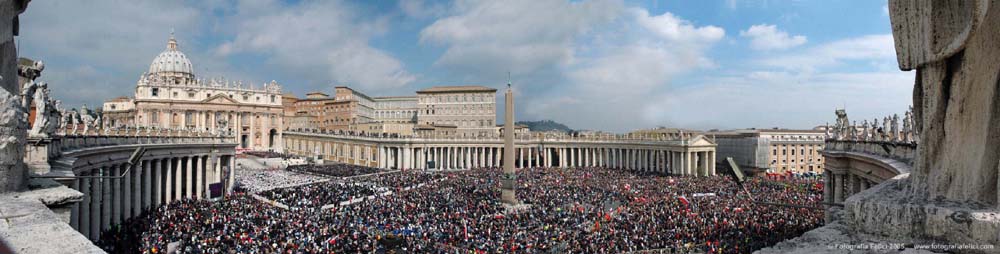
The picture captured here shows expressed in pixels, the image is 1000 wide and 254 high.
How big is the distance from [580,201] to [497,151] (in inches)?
2127

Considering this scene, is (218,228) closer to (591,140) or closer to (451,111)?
(591,140)

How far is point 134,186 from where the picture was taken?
28.7 meters

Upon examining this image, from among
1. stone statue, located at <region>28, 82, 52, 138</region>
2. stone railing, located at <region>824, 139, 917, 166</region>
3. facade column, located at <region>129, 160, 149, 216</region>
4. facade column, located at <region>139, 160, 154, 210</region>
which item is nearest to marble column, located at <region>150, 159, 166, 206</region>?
facade column, located at <region>139, 160, 154, 210</region>

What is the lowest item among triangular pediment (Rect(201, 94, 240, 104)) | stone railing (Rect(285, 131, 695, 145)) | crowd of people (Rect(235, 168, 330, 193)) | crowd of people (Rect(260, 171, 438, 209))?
crowd of people (Rect(235, 168, 330, 193))

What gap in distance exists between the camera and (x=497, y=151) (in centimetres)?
9075

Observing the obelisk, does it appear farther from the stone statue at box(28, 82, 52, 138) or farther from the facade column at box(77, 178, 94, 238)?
the stone statue at box(28, 82, 52, 138)

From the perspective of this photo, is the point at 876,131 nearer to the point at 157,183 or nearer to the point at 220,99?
the point at 157,183

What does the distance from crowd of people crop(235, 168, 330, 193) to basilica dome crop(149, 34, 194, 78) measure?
66588 mm

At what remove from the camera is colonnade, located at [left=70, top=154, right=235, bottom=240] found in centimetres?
2063

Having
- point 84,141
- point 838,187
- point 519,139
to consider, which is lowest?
point 838,187

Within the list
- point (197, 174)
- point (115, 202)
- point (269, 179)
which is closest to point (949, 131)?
point (115, 202)

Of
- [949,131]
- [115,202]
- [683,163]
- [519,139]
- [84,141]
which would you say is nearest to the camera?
[949,131]

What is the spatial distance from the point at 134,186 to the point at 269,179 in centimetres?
2685

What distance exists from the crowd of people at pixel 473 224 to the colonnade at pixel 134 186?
84 centimetres
